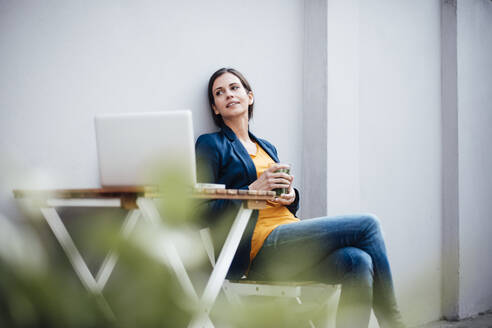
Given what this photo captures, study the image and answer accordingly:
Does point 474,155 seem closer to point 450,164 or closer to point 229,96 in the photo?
point 450,164

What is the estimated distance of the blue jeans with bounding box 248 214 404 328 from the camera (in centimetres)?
179

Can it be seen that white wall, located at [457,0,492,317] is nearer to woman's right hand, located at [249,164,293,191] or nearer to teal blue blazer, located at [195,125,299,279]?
teal blue blazer, located at [195,125,299,279]

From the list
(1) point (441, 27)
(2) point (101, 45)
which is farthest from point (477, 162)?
(2) point (101, 45)

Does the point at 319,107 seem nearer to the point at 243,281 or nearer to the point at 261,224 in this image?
the point at 261,224

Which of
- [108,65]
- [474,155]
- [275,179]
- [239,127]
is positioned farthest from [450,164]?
[108,65]

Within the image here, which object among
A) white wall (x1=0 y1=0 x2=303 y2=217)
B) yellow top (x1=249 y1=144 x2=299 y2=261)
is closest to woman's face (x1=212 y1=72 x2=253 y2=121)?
white wall (x1=0 y1=0 x2=303 y2=217)

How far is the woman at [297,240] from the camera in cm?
180

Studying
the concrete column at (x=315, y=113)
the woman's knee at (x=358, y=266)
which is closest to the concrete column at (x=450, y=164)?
the concrete column at (x=315, y=113)

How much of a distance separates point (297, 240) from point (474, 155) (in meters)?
2.92

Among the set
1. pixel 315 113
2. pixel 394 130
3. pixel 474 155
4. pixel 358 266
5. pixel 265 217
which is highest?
pixel 315 113

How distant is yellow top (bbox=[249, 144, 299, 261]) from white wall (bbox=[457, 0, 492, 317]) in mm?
2346

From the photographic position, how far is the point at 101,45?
2.05 metres

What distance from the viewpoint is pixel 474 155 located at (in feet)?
13.6

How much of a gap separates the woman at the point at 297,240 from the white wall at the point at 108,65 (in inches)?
13.2
